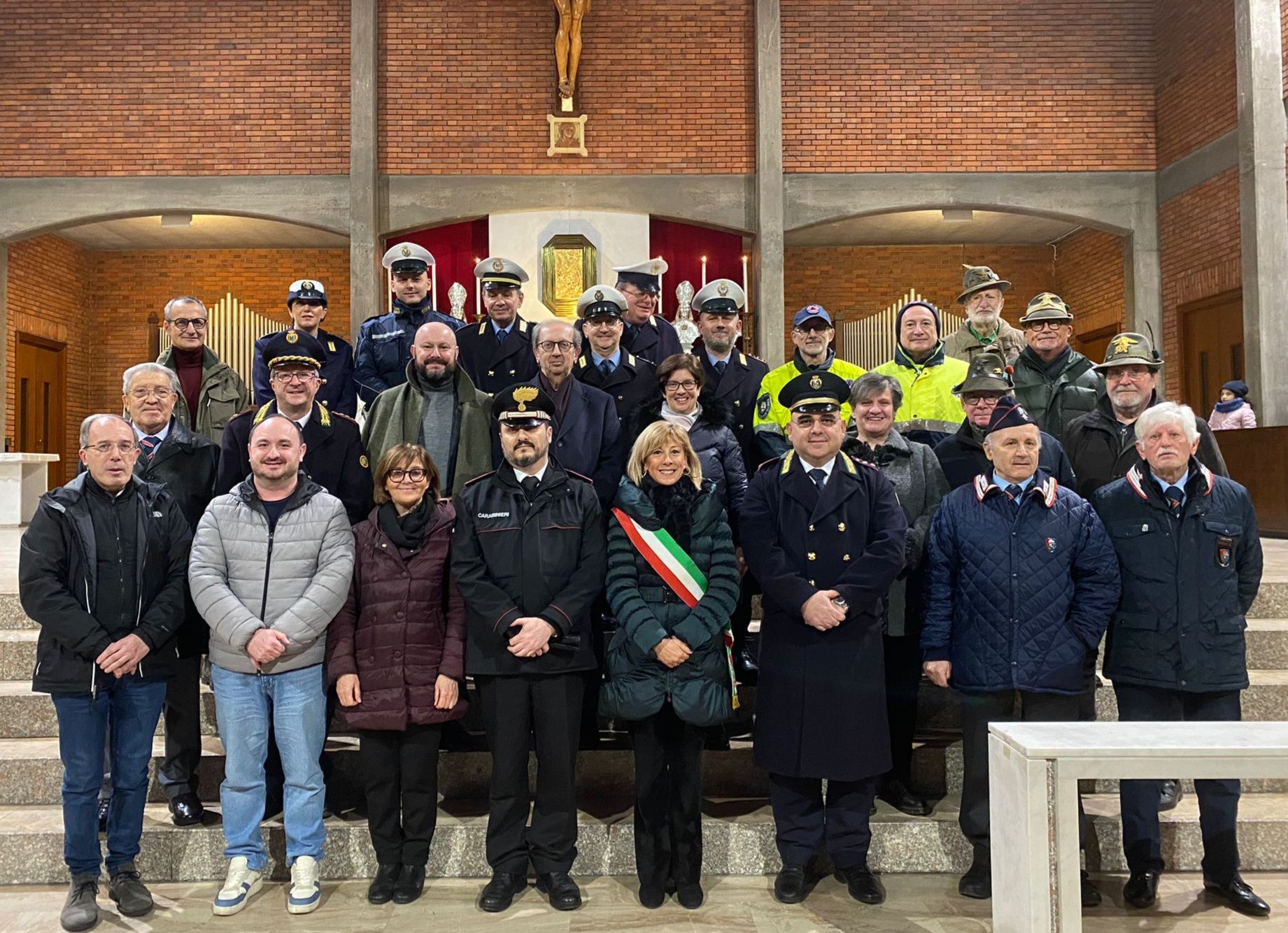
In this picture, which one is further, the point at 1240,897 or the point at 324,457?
the point at 324,457

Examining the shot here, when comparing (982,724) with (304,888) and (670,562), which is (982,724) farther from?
(304,888)

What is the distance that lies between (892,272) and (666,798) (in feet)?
45.1

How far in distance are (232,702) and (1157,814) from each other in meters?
3.21

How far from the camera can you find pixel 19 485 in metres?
10.1

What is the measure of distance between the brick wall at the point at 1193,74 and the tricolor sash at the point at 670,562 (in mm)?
9738

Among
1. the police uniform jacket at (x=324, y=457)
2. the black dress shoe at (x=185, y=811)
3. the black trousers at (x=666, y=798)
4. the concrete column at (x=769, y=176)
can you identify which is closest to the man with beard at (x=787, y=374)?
the black trousers at (x=666, y=798)

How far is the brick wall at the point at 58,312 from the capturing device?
1390 centimetres

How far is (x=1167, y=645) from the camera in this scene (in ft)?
11.4

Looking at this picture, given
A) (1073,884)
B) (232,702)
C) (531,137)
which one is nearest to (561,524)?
(232,702)

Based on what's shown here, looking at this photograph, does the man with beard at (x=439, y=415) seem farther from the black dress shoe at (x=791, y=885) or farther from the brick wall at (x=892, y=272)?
the brick wall at (x=892, y=272)

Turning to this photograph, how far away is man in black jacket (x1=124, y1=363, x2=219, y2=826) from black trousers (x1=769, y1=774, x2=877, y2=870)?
2.21 m

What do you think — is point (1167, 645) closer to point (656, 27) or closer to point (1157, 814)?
point (1157, 814)

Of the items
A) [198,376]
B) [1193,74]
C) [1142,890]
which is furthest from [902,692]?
[1193,74]

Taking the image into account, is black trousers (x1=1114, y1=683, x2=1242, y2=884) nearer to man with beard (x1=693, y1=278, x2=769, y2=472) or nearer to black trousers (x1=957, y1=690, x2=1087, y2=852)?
black trousers (x1=957, y1=690, x2=1087, y2=852)
